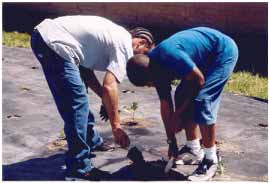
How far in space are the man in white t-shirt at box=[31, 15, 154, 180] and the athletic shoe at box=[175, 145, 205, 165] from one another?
671 millimetres

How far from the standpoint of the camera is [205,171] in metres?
4.15

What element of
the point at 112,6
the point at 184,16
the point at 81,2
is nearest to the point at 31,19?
the point at 81,2

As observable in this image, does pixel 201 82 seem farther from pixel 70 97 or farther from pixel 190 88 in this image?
pixel 70 97

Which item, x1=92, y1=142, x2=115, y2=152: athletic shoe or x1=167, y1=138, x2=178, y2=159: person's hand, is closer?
x1=167, y1=138, x2=178, y2=159: person's hand

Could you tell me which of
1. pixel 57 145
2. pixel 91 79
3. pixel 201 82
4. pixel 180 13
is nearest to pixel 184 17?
pixel 180 13

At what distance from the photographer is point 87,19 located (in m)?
4.10

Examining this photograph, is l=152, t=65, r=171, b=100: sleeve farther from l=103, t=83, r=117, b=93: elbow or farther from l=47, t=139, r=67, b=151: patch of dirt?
l=47, t=139, r=67, b=151: patch of dirt

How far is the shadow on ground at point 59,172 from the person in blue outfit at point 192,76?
6.6 inches

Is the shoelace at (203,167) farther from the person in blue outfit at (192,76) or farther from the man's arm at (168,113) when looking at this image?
the man's arm at (168,113)

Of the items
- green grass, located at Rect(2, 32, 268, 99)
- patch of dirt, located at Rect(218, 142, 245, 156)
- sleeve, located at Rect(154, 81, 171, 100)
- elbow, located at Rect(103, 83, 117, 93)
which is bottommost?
green grass, located at Rect(2, 32, 268, 99)

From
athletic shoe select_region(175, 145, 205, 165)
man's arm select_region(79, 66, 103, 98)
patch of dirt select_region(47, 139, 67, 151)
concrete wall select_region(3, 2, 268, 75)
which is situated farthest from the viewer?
concrete wall select_region(3, 2, 268, 75)

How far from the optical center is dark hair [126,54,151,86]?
3.75m

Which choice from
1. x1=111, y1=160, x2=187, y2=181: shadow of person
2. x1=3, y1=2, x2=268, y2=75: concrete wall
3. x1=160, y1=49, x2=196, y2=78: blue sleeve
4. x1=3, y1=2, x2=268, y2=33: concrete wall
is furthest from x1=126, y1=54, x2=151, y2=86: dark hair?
x1=3, y1=2, x2=268, y2=33: concrete wall

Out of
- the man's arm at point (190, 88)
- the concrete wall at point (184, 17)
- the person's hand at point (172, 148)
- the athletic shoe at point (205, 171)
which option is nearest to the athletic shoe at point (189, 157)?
the person's hand at point (172, 148)
